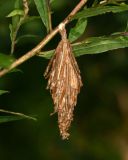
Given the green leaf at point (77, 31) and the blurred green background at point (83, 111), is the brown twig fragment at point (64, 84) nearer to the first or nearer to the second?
the green leaf at point (77, 31)

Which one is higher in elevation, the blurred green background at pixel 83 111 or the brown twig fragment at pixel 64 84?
the brown twig fragment at pixel 64 84

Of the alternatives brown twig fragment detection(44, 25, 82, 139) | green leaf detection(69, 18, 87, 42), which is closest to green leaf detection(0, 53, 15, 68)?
brown twig fragment detection(44, 25, 82, 139)

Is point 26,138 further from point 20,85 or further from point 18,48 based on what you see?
point 18,48

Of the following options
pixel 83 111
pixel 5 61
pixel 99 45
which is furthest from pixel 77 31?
pixel 83 111

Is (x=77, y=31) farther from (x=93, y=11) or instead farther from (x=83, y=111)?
(x=83, y=111)

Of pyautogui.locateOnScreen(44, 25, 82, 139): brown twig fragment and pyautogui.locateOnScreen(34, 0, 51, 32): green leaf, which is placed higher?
pyautogui.locateOnScreen(34, 0, 51, 32): green leaf

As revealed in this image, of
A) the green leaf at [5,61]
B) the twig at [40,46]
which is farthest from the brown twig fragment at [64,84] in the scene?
the green leaf at [5,61]

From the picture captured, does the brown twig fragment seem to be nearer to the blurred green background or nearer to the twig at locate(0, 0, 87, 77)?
the twig at locate(0, 0, 87, 77)

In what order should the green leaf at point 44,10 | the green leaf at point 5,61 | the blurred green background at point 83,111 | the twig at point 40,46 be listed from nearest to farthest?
the green leaf at point 5,61, the twig at point 40,46, the green leaf at point 44,10, the blurred green background at point 83,111

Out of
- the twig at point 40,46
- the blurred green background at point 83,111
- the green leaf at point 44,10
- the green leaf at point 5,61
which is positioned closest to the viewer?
the green leaf at point 5,61

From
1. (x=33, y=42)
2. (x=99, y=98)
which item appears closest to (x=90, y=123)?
(x=99, y=98)
